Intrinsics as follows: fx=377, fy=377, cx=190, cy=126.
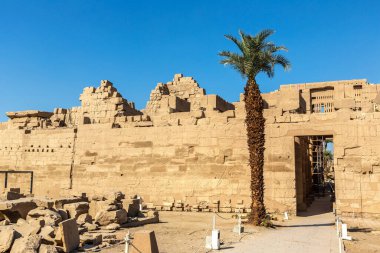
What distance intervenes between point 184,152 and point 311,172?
1095 cm

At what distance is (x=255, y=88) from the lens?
12445 millimetres

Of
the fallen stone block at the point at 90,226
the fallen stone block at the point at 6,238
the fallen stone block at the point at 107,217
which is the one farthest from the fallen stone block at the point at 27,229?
the fallen stone block at the point at 107,217

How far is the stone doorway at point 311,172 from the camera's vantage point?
1553cm

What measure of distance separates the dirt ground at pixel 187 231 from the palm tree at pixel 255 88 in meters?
1.23

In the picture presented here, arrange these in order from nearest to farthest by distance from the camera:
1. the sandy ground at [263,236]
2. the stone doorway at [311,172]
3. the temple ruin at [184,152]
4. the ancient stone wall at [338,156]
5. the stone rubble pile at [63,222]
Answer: the stone rubble pile at [63,222]
the sandy ground at [263,236]
the ancient stone wall at [338,156]
the temple ruin at [184,152]
the stone doorway at [311,172]

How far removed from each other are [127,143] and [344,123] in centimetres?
931

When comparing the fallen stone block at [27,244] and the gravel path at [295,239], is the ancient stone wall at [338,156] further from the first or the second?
the fallen stone block at [27,244]

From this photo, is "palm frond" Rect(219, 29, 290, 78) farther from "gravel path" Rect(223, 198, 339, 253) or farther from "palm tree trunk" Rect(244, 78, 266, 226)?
"gravel path" Rect(223, 198, 339, 253)

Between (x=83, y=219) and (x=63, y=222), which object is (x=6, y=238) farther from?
(x=83, y=219)

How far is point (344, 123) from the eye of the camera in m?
13.9

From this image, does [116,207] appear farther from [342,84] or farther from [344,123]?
[342,84]

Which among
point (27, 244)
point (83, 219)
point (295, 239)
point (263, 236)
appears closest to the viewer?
point (27, 244)

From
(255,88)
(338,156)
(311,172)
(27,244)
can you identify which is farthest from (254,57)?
(311,172)

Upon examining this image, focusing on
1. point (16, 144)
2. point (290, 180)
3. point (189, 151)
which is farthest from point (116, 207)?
point (16, 144)
